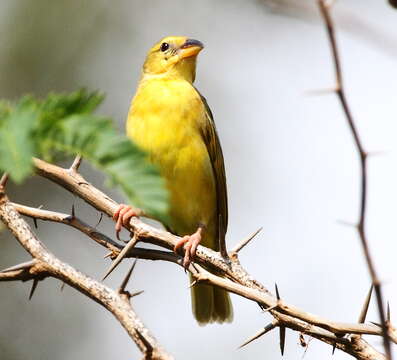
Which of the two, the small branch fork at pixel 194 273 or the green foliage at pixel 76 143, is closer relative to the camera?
the green foliage at pixel 76 143

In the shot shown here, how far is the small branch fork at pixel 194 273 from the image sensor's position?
270cm

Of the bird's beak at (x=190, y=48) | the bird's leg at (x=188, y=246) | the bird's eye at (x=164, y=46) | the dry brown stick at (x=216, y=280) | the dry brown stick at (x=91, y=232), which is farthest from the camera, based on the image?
the bird's eye at (x=164, y=46)

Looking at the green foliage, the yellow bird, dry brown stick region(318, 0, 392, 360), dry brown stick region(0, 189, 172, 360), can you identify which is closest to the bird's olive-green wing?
the yellow bird

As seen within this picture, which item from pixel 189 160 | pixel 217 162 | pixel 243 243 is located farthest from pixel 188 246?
pixel 217 162

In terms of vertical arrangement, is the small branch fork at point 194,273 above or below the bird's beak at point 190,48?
below

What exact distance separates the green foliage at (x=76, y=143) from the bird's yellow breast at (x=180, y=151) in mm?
3194

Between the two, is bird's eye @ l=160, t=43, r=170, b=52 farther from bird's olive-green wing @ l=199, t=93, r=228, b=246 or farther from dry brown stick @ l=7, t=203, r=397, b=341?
dry brown stick @ l=7, t=203, r=397, b=341

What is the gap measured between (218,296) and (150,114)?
126 centimetres

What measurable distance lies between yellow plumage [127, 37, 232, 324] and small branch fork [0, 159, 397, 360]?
169 cm

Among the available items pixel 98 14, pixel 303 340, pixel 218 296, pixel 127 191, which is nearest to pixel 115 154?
pixel 127 191

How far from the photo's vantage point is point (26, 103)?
2.02 m

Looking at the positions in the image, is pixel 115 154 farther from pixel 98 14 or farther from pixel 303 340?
pixel 98 14

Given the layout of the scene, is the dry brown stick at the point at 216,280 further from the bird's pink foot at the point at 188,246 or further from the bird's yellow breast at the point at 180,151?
the bird's yellow breast at the point at 180,151

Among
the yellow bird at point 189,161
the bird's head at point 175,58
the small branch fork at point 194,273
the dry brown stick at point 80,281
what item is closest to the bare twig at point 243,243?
the small branch fork at point 194,273
